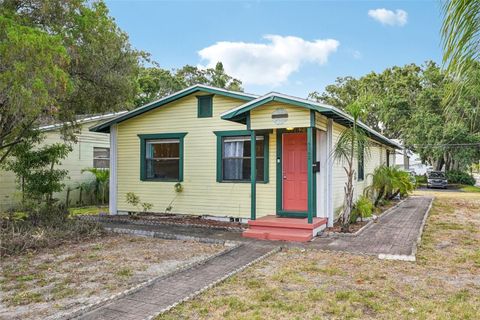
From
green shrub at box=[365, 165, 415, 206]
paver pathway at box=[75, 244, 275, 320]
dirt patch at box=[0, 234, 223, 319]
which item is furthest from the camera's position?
green shrub at box=[365, 165, 415, 206]

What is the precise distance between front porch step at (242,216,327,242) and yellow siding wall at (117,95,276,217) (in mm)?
1079

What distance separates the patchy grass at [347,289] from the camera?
4172 millimetres

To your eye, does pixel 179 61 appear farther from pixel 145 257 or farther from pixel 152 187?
pixel 145 257

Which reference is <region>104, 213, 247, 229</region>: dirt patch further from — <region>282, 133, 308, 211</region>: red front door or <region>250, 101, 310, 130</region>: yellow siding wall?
<region>250, 101, 310, 130</region>: yellow siding wall

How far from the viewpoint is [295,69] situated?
24719 mm

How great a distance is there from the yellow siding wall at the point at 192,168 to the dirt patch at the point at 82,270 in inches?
96.4

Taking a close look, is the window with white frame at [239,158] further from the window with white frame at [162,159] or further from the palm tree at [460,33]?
the palm tree at [460,33]

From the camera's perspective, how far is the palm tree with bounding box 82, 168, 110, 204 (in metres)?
15.1

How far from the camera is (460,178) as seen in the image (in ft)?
102

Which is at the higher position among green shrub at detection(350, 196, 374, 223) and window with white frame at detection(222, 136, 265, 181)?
window with white frame at detection(222, 136, 265, 181)

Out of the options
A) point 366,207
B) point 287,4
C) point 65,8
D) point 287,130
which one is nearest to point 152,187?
point 287,130

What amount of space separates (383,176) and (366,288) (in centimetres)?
909

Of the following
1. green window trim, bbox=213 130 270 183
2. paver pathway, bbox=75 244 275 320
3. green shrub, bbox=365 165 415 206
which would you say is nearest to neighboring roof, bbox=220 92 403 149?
green window trim, bbox=213 130 270 183

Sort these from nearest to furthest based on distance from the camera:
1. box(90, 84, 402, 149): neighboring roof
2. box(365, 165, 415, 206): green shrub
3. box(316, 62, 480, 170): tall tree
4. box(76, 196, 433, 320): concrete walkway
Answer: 1. box(76, 196, 433, 320): concrete walkway
2. box(90, 84, 402, 149): neighboring roof
3. box(365, 165, 415, 206): green shrub
4. box(316, 62, 480, 170): tall tree
